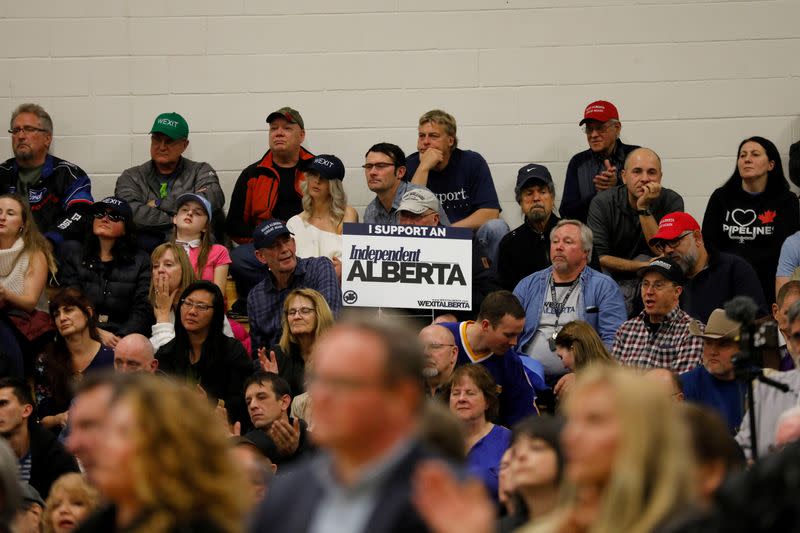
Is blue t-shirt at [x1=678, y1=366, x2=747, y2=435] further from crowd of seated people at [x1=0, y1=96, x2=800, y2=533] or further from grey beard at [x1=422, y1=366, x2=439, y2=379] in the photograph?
grey beard at [x1=422, y1=366, x2=439, y2=379]

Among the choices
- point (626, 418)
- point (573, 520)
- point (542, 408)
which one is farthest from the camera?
point (542, 408)

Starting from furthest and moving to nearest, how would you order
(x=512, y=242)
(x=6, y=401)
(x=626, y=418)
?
(x=512, y=242), (x=6, y=401), (x=626, y=418)

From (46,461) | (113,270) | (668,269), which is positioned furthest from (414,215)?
(46,461)

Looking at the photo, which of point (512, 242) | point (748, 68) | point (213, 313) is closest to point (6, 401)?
point (213, 313)

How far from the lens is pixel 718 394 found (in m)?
6.33

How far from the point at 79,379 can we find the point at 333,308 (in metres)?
1.42

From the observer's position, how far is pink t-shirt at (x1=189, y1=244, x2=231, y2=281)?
8320mm

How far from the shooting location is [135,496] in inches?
114

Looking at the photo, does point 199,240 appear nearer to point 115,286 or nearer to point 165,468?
point 115,286

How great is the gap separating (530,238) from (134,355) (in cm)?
274

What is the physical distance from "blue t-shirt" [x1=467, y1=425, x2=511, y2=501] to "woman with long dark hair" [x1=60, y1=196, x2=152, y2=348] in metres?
2.67

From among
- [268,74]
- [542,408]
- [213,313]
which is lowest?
[542,408]

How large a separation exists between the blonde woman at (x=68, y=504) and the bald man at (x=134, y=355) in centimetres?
168

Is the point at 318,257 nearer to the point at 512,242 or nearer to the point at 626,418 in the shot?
the point at 512,242
